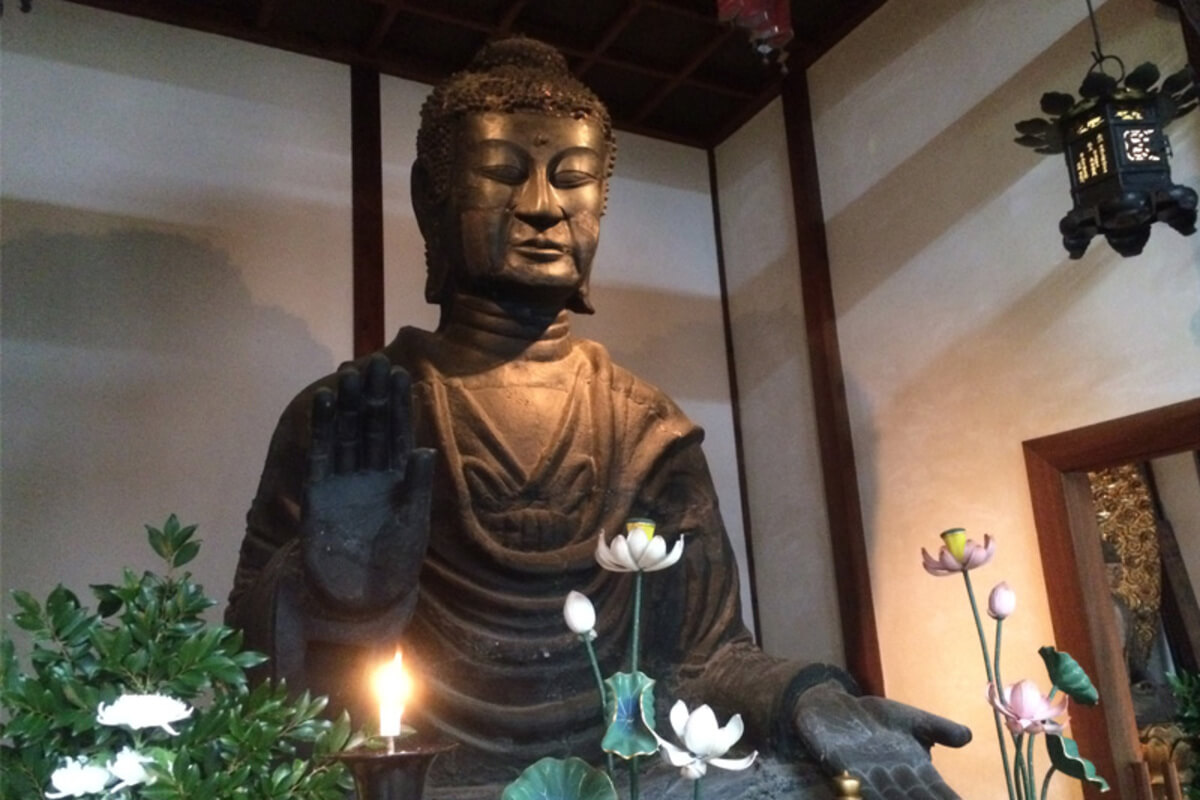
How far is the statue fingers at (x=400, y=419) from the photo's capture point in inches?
55.6

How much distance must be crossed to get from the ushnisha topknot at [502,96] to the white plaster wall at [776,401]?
1.39m

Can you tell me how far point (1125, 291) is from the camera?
241cm

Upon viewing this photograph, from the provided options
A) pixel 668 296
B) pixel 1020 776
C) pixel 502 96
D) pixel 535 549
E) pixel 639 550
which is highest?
pixel 668 296

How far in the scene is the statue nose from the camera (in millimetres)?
2033

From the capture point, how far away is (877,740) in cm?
163

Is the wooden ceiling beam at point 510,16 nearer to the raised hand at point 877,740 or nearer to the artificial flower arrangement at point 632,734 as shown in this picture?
the raised hand at point 877,740

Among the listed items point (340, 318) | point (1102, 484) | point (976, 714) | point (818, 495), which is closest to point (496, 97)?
point (340, 318)

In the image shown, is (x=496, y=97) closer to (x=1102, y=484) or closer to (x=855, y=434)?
(x=855, y=434)

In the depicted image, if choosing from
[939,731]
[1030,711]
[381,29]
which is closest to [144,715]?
[1030,711]

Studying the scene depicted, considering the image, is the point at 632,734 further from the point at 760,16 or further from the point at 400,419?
the point at 760,16

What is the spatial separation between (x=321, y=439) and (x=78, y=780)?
62 cm

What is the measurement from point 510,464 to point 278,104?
172 cm

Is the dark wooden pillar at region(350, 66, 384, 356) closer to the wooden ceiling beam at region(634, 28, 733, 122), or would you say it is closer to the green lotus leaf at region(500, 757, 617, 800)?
the wooden ceiling beam at region(634, 28, 733, 122)

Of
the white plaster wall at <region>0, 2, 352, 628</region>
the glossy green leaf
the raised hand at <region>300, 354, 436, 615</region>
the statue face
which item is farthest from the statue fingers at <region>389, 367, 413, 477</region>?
the white plaster wall at <region>0, 2, 352, 628</region>
